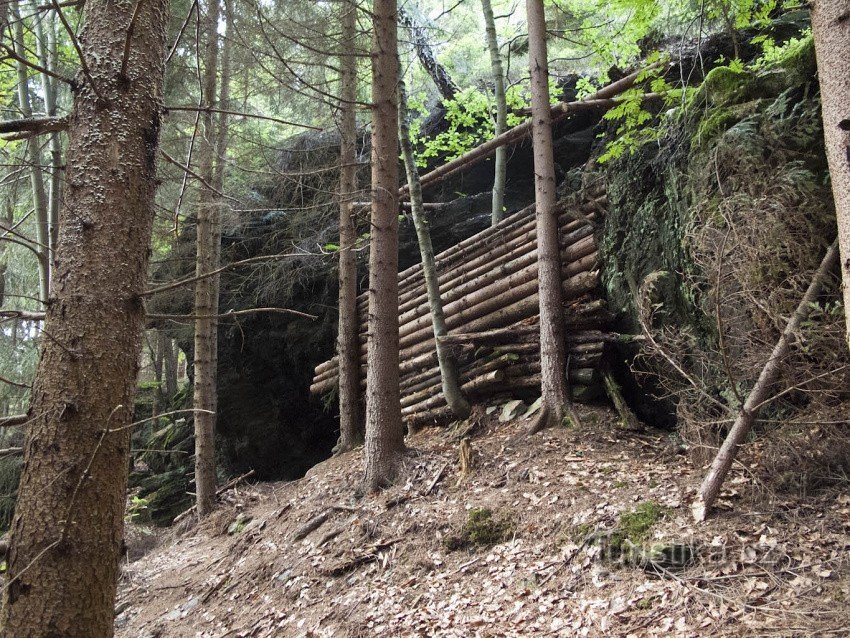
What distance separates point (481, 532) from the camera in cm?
528

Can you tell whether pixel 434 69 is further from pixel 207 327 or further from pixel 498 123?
pixel 207 327

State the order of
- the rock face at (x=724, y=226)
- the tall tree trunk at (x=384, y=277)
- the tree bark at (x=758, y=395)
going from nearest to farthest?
the tree bark at (x=758, y=395), the rock face at (x=724, y=226), the tall tree trunk at (x=384, y=277)

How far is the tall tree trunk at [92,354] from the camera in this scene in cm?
230

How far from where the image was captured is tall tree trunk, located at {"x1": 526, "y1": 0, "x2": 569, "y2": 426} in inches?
268

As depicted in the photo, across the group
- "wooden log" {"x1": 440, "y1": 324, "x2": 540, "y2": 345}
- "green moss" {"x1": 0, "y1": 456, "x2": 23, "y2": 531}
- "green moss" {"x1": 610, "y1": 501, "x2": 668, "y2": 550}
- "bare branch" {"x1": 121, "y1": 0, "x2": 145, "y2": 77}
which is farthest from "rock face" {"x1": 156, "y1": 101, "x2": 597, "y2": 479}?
"bare branch" {"x1": 121, "y1": 0, "x2": 145, "y2": 77}

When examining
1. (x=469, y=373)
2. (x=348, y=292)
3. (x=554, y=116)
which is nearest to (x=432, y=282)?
(x=469, y=373)

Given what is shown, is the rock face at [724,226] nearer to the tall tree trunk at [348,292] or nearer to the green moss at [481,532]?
the green moss at [481,532]

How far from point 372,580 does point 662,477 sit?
9.42 ft

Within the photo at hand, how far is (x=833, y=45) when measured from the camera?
2.89m

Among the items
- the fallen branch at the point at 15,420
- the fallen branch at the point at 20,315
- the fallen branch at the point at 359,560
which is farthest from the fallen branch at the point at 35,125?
the fallen branch at the point at 359,560

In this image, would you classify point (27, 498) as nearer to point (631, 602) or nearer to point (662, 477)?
point (631, 602)

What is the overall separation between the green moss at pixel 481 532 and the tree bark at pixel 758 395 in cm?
166

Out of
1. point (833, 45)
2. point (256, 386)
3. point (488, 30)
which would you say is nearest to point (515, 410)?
point (833, 45)

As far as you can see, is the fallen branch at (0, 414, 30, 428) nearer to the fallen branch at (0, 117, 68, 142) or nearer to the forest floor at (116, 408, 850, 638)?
the fallen branch at (0, 117, 68, 142)
